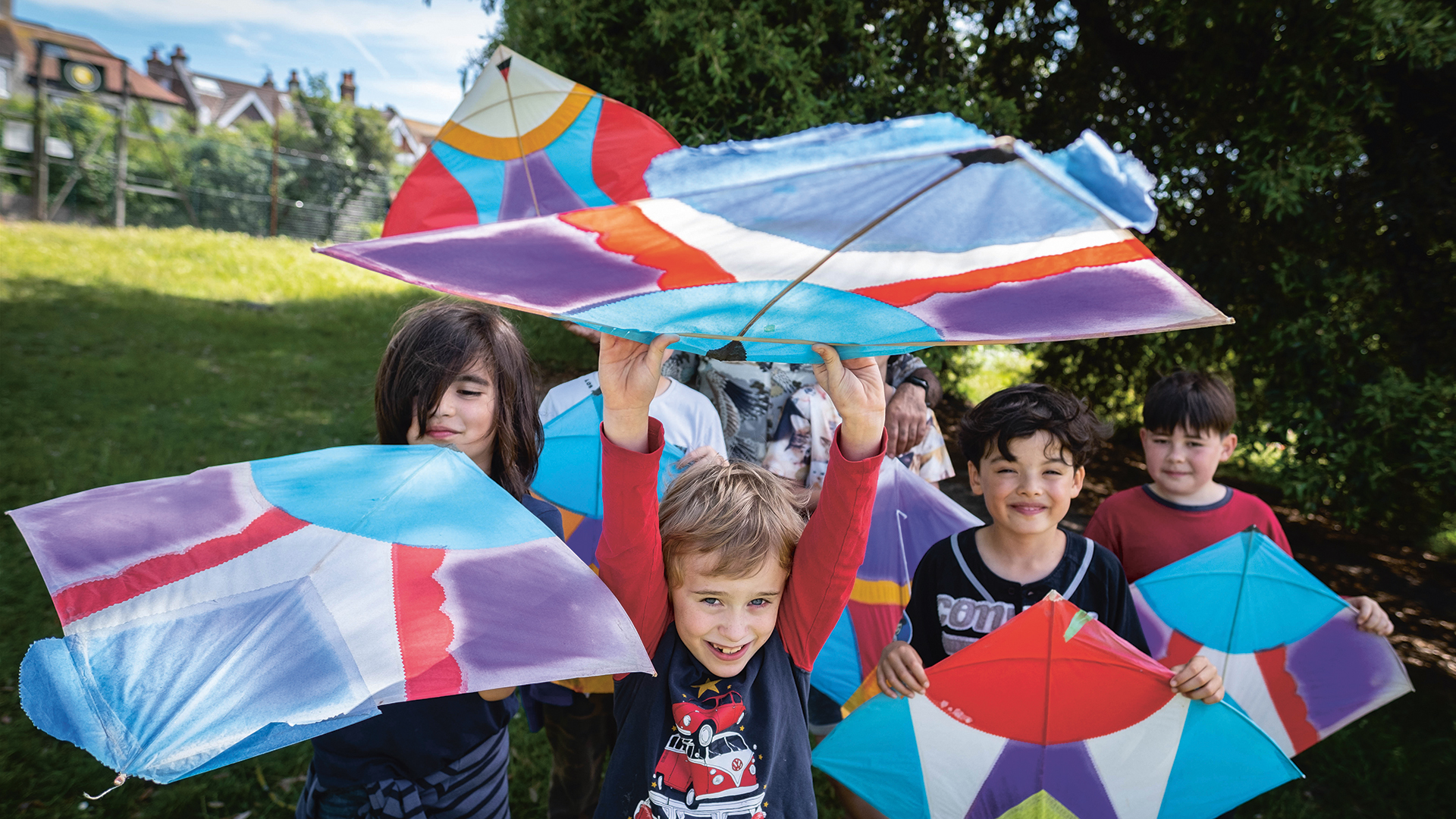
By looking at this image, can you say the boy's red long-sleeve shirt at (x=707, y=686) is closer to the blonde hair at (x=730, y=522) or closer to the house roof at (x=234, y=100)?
the blonde hair at (x=730, y=522)

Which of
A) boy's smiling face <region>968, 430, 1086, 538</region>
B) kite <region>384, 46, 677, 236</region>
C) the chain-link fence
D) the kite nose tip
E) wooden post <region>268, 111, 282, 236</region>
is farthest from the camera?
wooden post <region>268, 111, 282, 236</region>

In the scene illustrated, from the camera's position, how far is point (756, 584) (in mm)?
1564

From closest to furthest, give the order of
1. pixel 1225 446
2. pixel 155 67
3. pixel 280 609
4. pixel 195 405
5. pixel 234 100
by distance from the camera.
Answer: pixel 280 609 → pixel 1225 446 → pixel 195 405 → pixel 155 67 → pixel 234 100

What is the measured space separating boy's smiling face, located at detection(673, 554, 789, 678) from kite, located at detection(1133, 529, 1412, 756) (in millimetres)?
1228

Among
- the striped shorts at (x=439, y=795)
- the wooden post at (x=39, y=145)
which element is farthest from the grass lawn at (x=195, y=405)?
the wooden post at (x=39, y=145)

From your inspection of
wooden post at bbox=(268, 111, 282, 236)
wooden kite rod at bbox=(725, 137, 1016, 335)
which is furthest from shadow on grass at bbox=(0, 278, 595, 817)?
wooden post at bbox=(268, 111, 282, 236)

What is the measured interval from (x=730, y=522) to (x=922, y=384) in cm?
126

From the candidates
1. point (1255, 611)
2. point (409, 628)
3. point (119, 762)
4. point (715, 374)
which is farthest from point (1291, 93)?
point (119, 762)

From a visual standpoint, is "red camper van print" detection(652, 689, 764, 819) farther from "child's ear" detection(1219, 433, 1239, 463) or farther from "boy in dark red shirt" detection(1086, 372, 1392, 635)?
"child's ear" detection(1219, 433, 1239, 463)

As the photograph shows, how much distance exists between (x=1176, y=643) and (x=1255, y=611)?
22 cm

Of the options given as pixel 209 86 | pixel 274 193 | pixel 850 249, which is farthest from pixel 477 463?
pixel 209 86

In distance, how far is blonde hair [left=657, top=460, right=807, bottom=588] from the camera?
1.55 metres

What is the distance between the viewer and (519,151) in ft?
7.88

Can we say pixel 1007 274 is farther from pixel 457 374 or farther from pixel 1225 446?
pixel 1225 446
